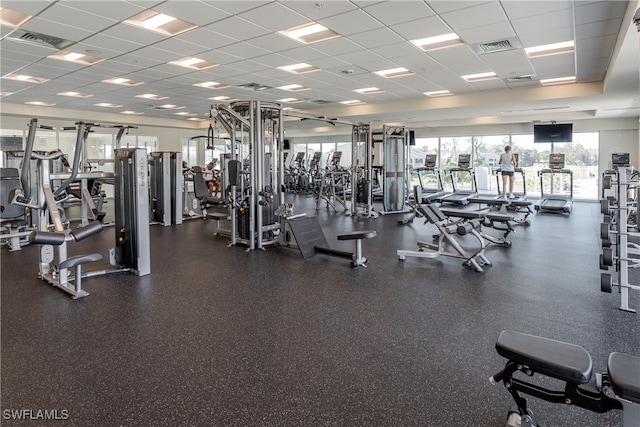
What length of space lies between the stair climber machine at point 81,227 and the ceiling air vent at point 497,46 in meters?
4.61

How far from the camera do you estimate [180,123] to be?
14.2 metres

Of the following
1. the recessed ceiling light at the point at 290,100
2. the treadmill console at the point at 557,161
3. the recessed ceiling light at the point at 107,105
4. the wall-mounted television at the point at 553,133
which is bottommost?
the treadmill console at the point at 557,161

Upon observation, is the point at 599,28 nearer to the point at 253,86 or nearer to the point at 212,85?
the point at 253,86

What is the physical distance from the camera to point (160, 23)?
4.66 m

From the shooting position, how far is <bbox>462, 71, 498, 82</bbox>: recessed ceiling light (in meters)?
7.05

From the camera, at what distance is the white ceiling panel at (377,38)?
4797mm

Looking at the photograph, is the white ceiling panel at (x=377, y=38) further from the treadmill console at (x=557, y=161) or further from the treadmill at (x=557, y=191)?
the treadmill console at (x=557, y=161)

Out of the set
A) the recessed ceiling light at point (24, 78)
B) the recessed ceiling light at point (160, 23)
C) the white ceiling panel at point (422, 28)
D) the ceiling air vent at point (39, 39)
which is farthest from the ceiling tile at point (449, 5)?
the recessed ceiling light at point (24, 78)

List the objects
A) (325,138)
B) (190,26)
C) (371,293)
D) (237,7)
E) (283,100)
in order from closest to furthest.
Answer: (371,293)
(237,7)
(190,26)
(283,100)
(325,138)

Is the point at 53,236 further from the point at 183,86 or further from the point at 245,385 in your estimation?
the point at 183,86

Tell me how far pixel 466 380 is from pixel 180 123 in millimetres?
14119

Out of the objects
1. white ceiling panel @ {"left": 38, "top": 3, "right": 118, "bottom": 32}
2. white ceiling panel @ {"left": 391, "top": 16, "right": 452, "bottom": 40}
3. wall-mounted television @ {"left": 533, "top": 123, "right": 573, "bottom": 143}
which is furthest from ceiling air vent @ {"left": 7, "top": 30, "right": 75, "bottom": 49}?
wall-mounted television @ {"left": 533, "top": 123, "right": 573, "bottom": 143}

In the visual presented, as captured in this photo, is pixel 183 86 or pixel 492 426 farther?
pixel 183 86

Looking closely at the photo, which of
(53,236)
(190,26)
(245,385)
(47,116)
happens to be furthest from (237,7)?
(47,116)
